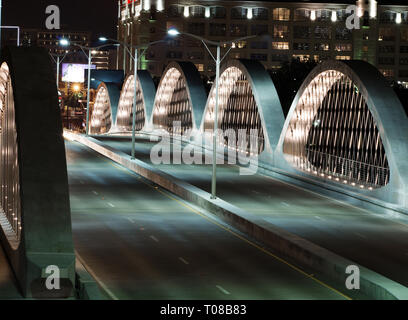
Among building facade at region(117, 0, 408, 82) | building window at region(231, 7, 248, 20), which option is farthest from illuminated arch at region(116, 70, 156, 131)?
building window at region(231, 7, 248, 20)

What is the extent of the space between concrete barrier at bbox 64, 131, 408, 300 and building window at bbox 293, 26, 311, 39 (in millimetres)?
137743

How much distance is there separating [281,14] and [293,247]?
6216 inches

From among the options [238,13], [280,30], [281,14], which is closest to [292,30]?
[280,30]

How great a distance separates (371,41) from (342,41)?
5.65 metres

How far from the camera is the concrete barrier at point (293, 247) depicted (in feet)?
67.7

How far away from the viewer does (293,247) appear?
26.7m

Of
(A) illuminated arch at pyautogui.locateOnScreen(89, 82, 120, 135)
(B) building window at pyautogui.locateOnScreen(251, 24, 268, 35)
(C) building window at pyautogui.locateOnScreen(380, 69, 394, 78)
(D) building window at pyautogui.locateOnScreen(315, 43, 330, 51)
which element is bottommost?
(A) illuminated arch at pyautogui.locateOnScreen(89, 82, 120, 135)

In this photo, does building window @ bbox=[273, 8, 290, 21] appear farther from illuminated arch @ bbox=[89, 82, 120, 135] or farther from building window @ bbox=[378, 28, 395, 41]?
illuminated arch @ bbox=[89, 82, 120, 135]

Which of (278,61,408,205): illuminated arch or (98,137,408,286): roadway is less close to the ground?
→ (278,61,408,205): illuminated arch

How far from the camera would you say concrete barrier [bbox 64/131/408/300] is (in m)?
20.6

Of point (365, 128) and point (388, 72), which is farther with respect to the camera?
point (388, 72)

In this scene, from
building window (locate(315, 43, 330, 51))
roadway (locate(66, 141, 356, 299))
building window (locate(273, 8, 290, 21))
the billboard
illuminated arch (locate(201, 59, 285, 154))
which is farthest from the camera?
building window (locate(315, 43, 330, 51))

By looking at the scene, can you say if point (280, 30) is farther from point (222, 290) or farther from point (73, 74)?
point (222, 290)

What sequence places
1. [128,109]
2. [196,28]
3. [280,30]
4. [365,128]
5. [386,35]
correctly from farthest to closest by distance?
[196,28] → [280,30] → [386,35] → [128,109] → [365,128]
